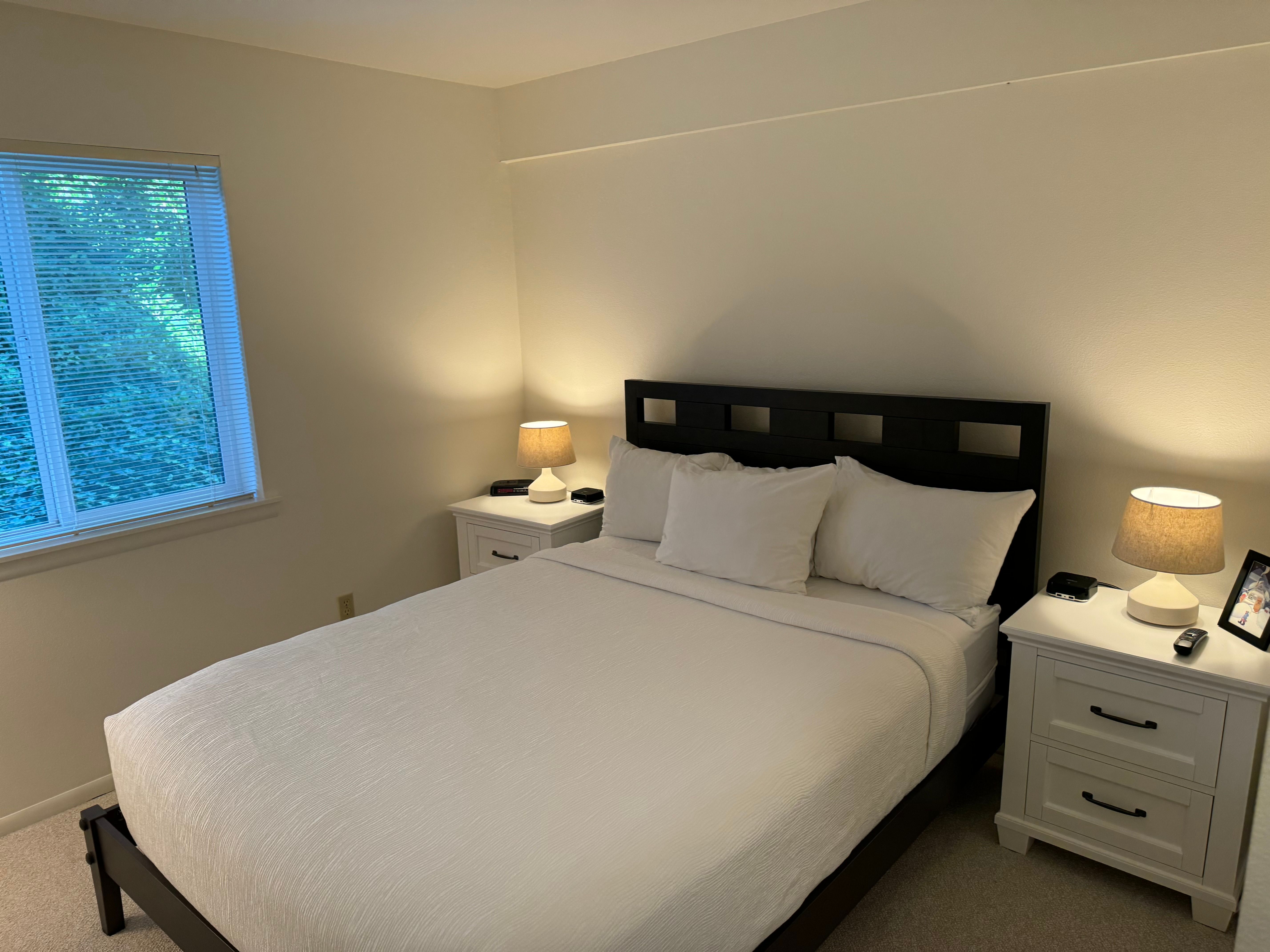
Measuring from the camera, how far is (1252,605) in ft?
7.12

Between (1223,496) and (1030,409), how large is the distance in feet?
1.79

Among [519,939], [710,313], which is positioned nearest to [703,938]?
[519,939]

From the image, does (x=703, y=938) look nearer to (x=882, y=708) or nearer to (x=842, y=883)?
(x=842, y=883)

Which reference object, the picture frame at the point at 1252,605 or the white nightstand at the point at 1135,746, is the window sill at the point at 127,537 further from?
the picture frame at the point at 1252,605

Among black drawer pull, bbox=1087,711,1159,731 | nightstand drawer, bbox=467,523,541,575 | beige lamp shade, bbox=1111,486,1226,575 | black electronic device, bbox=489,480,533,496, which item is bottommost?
black drawer pull, bbox=1087,711,1159,731

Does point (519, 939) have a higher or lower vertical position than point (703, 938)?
higher

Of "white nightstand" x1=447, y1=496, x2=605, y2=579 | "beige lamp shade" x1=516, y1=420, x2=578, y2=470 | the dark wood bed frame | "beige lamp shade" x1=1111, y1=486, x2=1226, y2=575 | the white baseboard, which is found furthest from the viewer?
"beige lamp shade" x1=516, y1=420, x2=578, y2=470

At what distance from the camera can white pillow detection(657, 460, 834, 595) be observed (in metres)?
2.69

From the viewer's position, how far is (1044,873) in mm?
2311

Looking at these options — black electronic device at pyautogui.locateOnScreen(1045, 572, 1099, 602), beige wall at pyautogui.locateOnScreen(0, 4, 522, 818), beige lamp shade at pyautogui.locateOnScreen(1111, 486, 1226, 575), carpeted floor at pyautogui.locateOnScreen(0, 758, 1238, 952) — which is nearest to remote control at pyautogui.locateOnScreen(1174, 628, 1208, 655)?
beige lamp shade at pyautogui.locateOnScreen(1111, 486, 1226, 575)

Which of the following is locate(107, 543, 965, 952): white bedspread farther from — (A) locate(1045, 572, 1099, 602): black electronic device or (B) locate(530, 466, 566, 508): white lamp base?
(B) locate(530, 466, 566, 508): white lamp base

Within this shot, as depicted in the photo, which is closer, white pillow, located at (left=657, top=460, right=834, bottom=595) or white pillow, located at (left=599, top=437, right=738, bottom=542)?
white pillow, located at (left=657, top=460, right=834, bottom=595)

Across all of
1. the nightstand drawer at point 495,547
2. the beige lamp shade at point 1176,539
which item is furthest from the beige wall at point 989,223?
the nightstand drawer at point 495,547

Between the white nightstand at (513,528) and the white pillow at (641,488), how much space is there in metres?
0.21
